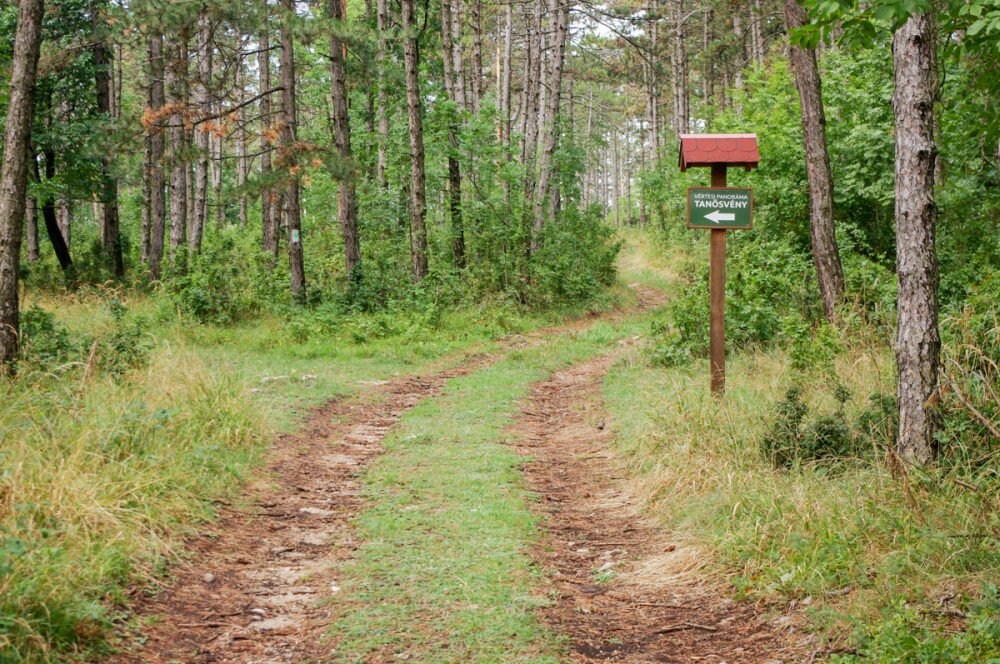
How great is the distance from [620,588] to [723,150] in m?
5.05

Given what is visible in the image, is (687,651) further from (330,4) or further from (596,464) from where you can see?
(330,4)

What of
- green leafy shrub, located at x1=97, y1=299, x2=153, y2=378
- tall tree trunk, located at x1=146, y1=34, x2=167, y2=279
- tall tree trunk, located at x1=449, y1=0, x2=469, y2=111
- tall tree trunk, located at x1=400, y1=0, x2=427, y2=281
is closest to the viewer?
green leafy shrub, located at x1=97, y1=299, x2=153, y2=378

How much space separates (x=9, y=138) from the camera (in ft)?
27.3

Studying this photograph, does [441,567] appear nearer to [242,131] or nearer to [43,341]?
[43,341]

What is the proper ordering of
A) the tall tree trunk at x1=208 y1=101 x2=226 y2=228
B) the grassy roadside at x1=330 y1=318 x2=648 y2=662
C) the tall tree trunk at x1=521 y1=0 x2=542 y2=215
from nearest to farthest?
the grassy roadside at x1=330 y1=318 x2=648 y2=662
the tall tree trunk at x1=208 y1=101 x2=226 y2=228
the tall tree trunk at x1=521 y1=0 x2=542 y2=215

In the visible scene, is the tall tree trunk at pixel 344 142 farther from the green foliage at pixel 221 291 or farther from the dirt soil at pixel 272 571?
the dirt soil at pixel 272 571

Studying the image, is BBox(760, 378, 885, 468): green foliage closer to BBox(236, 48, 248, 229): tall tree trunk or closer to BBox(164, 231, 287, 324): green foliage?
BBox(236, 48, 248, 229): tall tree trunk

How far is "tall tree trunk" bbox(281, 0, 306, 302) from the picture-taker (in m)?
15.2

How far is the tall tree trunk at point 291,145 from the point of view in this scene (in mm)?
15211

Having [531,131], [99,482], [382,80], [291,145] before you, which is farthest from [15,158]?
[531,131]

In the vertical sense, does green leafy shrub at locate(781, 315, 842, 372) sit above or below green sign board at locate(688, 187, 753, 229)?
below

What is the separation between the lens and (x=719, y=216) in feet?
27.4

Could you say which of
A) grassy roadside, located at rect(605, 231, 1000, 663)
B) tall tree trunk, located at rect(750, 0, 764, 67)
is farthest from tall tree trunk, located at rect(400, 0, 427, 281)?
tall tree trunk, located at rect(750, 0, 764, 67)

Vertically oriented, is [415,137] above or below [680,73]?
below
